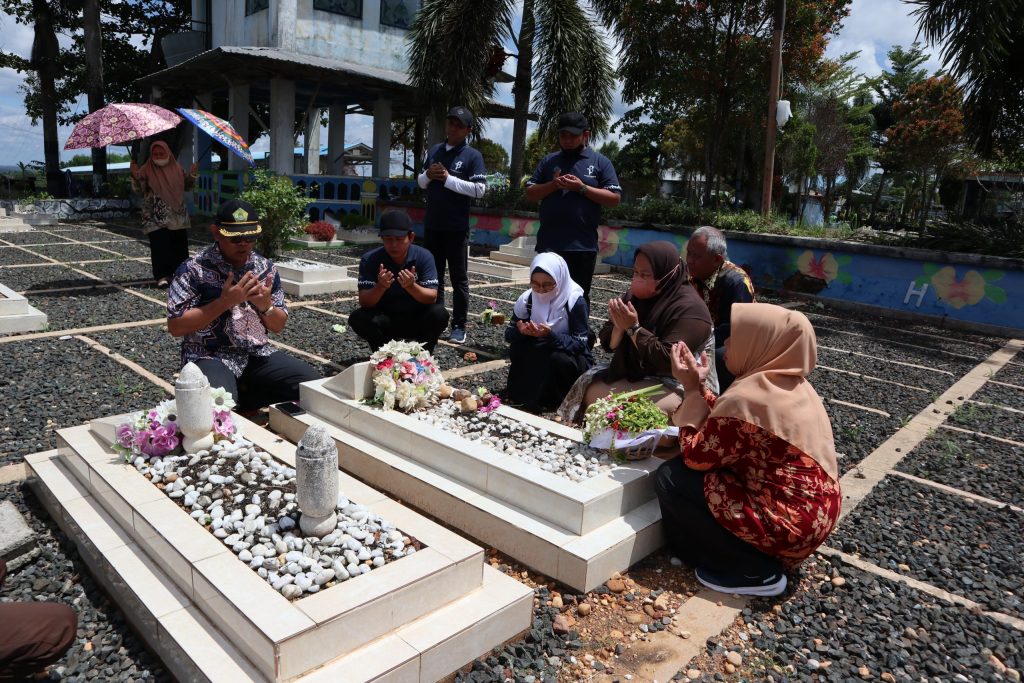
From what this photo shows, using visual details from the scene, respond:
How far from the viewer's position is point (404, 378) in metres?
4.21

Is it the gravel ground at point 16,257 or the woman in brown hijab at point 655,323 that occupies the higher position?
the woman in brown hijab at point 655,323

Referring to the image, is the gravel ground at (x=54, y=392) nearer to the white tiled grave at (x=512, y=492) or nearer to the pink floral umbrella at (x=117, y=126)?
the white tiled grave at (x=512, y=492)

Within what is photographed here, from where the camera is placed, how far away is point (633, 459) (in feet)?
11.9

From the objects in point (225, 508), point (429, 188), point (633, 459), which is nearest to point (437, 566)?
point (225, 508)

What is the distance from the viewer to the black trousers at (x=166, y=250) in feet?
28.6

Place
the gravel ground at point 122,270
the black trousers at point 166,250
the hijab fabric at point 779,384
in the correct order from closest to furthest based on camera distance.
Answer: the hijab fabric at point 779,384 < the black trousers at point 166,250 < the gravel ground at point 122,270

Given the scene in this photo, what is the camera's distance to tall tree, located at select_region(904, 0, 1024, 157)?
912 cm

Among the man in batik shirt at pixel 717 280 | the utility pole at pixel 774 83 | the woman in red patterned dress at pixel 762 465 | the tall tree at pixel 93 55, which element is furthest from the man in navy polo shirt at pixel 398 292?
the tall tree at pixel 93 55

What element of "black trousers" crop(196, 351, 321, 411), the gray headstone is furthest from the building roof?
the gray headstone

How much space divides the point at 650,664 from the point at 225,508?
1.79 metres

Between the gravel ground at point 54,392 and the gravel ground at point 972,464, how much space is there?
17.1 feet

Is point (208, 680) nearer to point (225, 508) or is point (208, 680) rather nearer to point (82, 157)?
point (225, 508)

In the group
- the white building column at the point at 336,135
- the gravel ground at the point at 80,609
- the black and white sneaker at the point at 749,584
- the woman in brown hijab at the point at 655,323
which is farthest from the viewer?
the white building column at the point at 336,135

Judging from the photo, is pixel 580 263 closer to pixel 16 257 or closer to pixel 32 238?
pixel 16 257
